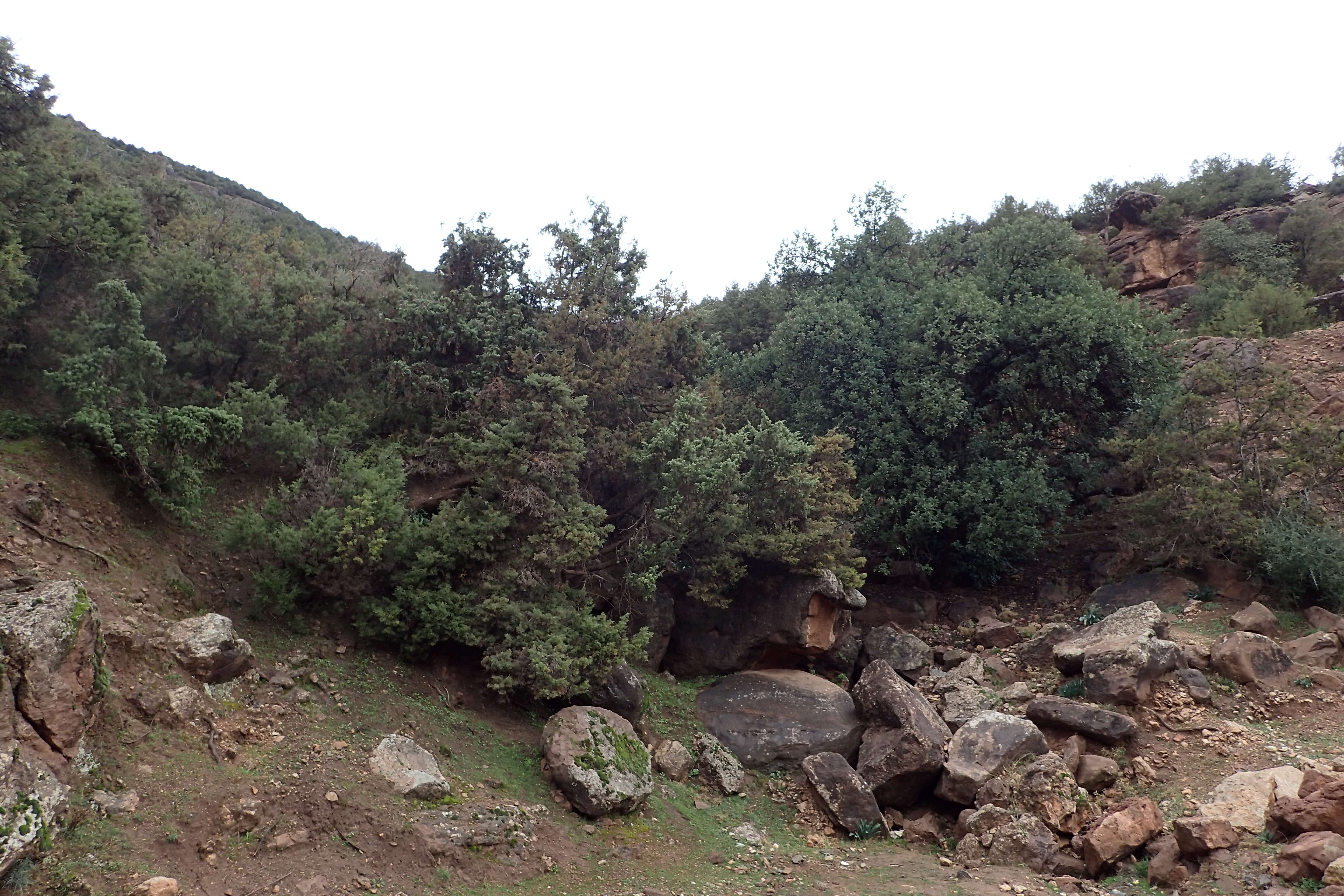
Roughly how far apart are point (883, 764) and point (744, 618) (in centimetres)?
495

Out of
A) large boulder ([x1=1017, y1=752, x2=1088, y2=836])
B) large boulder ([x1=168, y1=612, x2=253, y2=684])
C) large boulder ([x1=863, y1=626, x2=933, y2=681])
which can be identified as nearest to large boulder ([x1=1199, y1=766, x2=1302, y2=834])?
large boulder ([x1=1017, y1=752, x2=1088, y2=836])

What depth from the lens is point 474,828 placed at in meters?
9.85

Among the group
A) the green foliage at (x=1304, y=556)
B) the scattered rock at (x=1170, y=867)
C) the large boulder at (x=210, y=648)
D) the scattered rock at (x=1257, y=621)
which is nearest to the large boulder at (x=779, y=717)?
the scattered rock at (x=1170, y=867)

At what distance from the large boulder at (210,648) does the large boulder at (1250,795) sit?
13032 millimetres

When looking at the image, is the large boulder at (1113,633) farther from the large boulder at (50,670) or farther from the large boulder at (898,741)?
the large boulder at (50,670)

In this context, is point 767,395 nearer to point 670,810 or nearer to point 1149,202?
point 670,810

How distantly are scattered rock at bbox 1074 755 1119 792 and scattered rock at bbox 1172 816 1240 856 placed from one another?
7.15 feet

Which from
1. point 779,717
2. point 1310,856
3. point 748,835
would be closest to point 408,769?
point 748,835

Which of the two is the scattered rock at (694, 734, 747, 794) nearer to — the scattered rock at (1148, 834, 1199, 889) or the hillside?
the hillside

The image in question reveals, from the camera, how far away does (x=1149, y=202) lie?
37125 mm

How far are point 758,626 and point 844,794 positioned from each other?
4818 millimetres

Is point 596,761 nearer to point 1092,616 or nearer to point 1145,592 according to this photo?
point 1092,616

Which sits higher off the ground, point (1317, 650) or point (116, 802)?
point (1317, 650)

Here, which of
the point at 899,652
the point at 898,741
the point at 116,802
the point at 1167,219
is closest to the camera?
the point at 116,802
